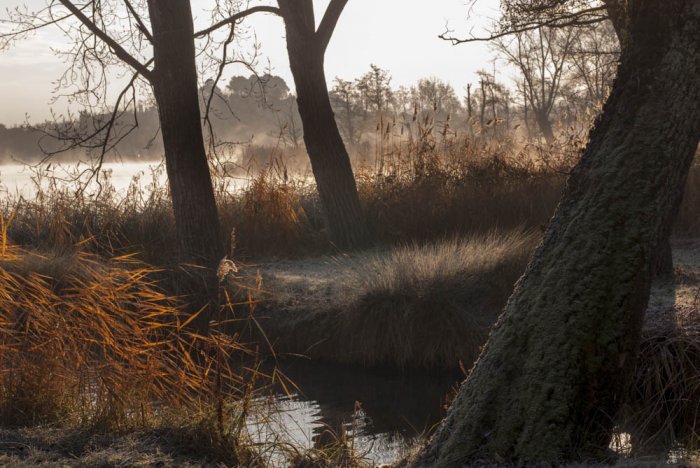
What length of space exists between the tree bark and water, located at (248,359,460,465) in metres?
2.98

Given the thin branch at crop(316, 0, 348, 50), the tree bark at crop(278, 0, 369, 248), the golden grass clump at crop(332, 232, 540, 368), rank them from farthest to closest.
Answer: the thin branch at crop(316, 0, 348, 50)
the tree bark at crop(278, 0, 369, 248)
the golden grass clump at crop(332, 232, 540, 368)

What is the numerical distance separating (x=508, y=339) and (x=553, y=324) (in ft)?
0.66

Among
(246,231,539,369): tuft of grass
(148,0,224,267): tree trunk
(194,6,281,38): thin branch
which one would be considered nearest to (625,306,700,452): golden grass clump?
(246,231,539,369): tuft of grass

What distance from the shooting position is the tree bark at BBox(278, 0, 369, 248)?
967 cm

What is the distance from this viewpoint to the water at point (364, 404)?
5.43m

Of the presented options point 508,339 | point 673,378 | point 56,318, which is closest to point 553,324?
point 508,339

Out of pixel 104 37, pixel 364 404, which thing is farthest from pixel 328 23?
pixel 364 404

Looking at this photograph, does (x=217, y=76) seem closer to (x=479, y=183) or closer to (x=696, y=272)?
(x=479, y=183)

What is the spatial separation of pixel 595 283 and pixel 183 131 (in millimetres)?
5206

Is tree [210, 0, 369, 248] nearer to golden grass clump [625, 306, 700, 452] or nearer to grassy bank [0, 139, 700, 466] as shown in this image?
grassy bank [0, 139, 700, 466]

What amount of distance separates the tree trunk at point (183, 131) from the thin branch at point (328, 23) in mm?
2502

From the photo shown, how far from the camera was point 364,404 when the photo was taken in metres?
6.21

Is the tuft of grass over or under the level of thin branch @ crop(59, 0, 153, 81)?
under

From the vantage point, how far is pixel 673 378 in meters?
4.84
